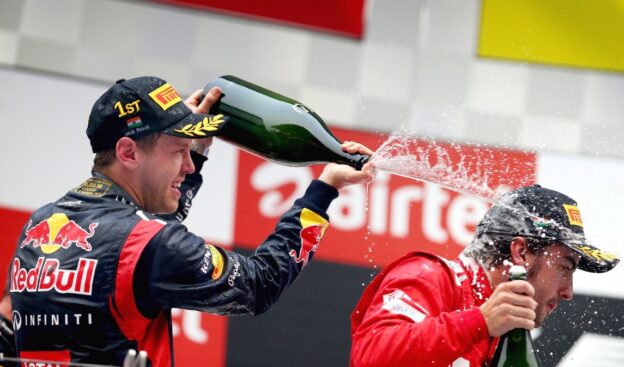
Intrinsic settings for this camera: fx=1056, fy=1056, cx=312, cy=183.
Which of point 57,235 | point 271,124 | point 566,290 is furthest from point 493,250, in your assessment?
point 57,235

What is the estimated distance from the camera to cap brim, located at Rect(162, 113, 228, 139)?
78.0 inches

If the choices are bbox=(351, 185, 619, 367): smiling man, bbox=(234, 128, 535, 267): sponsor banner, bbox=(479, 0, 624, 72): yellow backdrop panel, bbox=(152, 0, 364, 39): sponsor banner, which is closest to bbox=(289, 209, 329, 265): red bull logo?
bbox=(351, 185, 619, 367): smiling man

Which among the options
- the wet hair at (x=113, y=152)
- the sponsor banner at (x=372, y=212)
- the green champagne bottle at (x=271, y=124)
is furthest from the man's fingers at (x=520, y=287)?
the sponsor banner at (x=372, y=212)

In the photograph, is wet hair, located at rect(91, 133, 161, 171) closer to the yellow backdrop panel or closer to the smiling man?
the smiling man

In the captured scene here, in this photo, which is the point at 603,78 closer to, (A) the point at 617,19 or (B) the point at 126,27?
(A) the point at 617,19

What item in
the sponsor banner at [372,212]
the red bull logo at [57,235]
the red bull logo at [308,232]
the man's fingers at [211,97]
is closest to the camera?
the red bull logo at [57,235]

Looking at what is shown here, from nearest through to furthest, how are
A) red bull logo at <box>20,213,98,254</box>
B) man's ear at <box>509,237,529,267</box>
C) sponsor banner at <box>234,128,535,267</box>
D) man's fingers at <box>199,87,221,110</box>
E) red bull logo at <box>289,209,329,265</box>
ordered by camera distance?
red bull logo at <box>20,213,98,254</box> < red bull logo at <box>289,209,329,265</box> < man's ear at <box>509,237,529,267</box> < man's fingers at <box>199,87,221,110</box> < sponsor banner at <box>234,128,535,267</box>

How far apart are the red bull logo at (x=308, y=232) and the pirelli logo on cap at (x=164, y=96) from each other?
33cm

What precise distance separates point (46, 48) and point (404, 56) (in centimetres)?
124

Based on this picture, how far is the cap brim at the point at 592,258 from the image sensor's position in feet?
6.72

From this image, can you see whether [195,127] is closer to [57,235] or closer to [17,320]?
[57,235]

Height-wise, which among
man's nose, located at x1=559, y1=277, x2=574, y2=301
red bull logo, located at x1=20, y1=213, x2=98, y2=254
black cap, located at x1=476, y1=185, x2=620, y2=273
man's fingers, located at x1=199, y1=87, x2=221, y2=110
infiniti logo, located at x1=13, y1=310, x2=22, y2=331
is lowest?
infiniti logo, located at x1=13, y1=310, x2=22, y2=331

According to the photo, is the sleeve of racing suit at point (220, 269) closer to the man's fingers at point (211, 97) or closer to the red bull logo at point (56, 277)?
the red bull logo at point (56, 277)

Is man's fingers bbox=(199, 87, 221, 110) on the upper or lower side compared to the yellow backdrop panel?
lower
